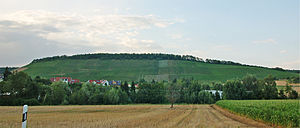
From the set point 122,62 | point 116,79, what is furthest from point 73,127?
point 122,62

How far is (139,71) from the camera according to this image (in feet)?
457

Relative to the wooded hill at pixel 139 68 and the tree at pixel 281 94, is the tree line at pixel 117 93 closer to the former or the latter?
the tree at pixel 281 94

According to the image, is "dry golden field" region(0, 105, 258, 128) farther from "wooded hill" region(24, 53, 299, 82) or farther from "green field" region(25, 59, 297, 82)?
"green field" region(25, 59, 297, 82)

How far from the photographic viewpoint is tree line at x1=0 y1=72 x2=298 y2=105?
217 ft

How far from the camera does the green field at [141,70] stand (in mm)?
127375

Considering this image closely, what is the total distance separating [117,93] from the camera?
8244 centimetres

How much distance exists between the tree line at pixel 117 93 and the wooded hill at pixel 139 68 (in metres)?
28.8

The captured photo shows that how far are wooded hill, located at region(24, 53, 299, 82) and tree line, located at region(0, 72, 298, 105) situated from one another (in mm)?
28819

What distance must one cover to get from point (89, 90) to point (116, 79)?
146 feet

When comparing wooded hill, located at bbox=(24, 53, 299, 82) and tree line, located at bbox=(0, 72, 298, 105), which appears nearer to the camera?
tree line, located at bbox=(0, 72, 298, 105)

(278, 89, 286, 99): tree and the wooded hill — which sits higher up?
the wooded hill

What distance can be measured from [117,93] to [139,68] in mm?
62393

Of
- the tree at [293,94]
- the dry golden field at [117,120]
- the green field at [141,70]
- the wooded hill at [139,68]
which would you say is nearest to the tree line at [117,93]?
the tree at [293,94]

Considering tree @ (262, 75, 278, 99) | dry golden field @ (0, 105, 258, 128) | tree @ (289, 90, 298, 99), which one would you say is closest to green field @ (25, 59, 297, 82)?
tree @ (262, 75, 278, 99)
